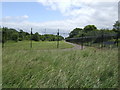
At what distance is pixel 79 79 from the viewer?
2.28 meters

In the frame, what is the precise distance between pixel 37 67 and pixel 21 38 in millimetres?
14729

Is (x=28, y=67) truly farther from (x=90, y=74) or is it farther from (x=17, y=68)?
(x=90, y=74)

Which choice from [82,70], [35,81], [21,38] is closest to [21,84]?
[35,81]

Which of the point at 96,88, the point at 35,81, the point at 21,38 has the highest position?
the point at 21,38

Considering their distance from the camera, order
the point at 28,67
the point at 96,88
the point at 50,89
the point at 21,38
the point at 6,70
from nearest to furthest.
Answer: the point at 50,89 < the point at 96,88 < the point at 6,70 < the point at 28,67 < the point at 21,38

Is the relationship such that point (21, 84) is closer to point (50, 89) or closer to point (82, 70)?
point (50, 89)

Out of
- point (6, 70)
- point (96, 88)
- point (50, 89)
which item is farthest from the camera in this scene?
point (6, 70)

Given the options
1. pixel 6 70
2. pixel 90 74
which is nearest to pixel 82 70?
pixel 90 74

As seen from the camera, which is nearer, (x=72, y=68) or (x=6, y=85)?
(x=6, y=85)

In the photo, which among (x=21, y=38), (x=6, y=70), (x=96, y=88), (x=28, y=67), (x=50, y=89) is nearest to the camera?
(x=50, y=89)

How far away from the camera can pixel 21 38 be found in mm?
16469

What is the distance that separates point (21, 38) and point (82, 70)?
15301 millimetres

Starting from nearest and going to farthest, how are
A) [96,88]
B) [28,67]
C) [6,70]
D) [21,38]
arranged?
[96,88], [6,70], [28,67], [21,38]

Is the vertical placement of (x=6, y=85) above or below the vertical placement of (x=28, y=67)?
below
